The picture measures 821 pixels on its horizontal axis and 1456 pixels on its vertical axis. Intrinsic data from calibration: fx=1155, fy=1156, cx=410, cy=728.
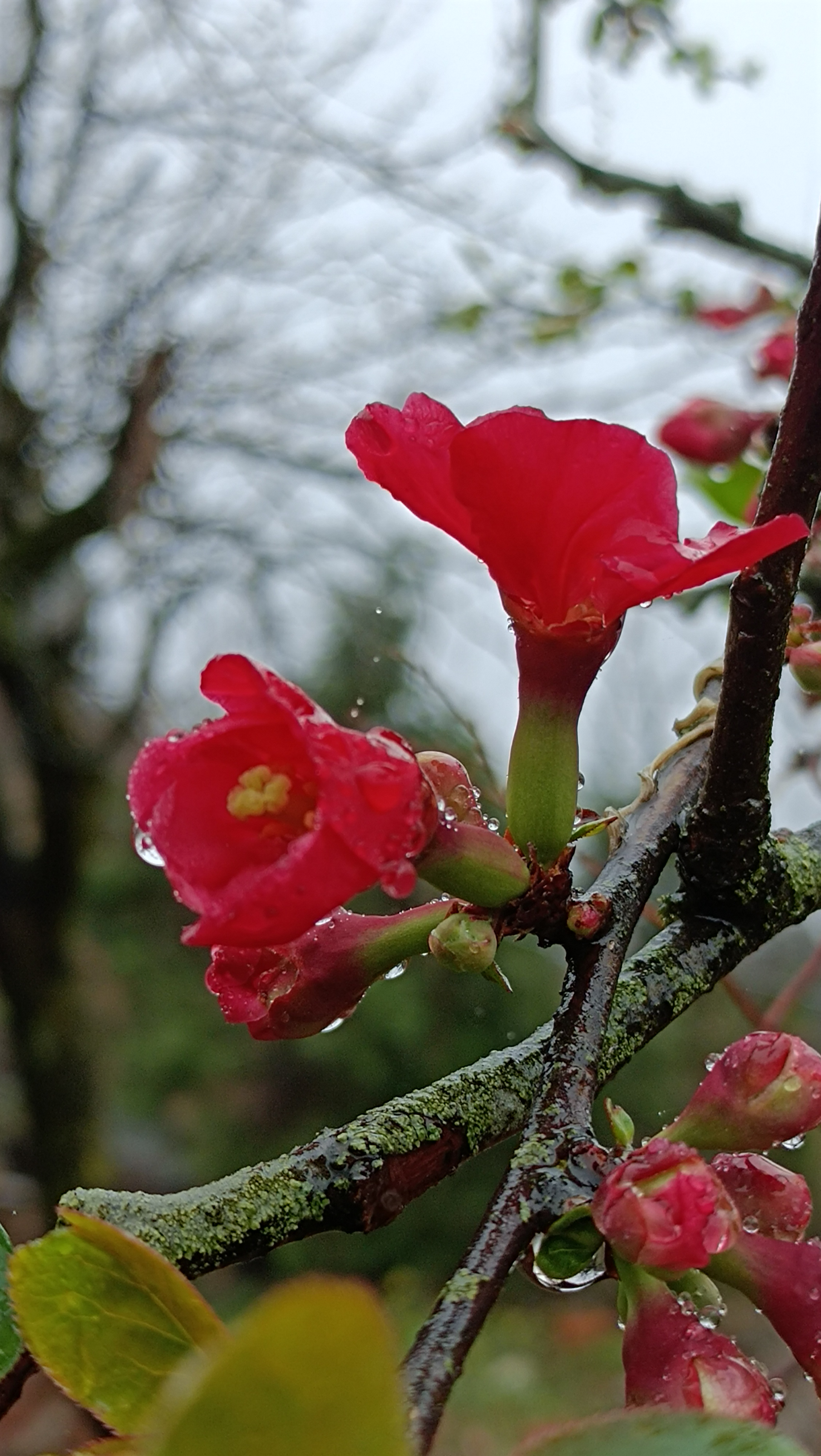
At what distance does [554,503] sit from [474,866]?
0.51 feet

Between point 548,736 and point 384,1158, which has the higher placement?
point 548,736


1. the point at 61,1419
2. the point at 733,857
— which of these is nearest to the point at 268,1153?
the point at 61,1419

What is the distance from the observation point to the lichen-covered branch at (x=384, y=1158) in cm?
41

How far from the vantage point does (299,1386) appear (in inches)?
8.2

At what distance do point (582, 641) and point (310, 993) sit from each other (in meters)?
0.20

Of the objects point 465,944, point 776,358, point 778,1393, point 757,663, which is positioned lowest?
point 778,1393

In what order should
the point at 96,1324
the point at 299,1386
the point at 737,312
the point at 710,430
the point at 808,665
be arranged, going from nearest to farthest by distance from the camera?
the point at 299,1386 < the point at 96,1324 < the point at 808,665 < the point at 710,430 < the point at 737,312

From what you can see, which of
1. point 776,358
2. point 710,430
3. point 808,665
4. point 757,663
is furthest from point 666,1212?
point 776,358

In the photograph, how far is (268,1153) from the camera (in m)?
5.35

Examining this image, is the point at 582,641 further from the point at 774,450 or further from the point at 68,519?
the point at 68,519

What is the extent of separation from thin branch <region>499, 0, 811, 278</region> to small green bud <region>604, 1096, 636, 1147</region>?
1.42 metres

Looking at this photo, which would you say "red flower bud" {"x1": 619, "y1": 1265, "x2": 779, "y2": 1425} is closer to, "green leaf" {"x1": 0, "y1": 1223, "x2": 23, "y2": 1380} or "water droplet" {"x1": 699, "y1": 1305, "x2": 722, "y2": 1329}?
"water droplet" {"x1": 699, "y1": 1305, "x2": 722, "y2": 1329}

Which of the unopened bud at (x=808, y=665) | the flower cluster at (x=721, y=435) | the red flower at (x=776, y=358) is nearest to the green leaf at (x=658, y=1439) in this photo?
the unopened bud at (x=808, y=665)

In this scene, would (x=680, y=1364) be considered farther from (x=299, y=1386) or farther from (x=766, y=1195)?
(x=299, y=1386)
